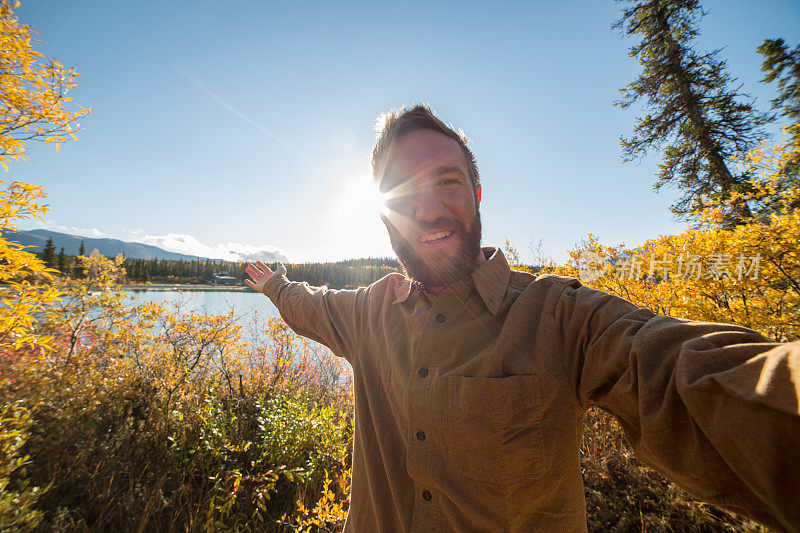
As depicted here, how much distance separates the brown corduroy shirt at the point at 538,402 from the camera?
1.88 feet

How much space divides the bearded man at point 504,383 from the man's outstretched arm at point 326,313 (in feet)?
0.05

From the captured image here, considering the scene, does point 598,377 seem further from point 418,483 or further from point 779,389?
point 418,483

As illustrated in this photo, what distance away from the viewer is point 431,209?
159 centimetres

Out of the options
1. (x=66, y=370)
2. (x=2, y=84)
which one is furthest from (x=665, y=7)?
(x=66, y=370)

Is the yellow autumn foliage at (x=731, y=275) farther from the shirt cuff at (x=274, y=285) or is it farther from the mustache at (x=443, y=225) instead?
the shirt cuff at (x=274, y=285)

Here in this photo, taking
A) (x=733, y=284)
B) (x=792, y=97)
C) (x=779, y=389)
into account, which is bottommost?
(x=779, y=389)

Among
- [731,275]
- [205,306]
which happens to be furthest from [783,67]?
[205,306]

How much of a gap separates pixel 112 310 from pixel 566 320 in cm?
737

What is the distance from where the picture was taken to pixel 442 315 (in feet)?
4.31

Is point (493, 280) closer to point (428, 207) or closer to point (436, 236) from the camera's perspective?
point (436, 236)

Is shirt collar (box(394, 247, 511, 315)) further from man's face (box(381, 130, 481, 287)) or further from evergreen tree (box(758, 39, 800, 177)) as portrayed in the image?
evergreen tree (box(758, 39, 800, 177))

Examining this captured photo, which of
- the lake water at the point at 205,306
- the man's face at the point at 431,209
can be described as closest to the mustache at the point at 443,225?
the man's face at the point at 431,209

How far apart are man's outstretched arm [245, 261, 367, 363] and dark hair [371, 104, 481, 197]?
33.8 inches

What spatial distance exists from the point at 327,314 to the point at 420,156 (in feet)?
3.82
